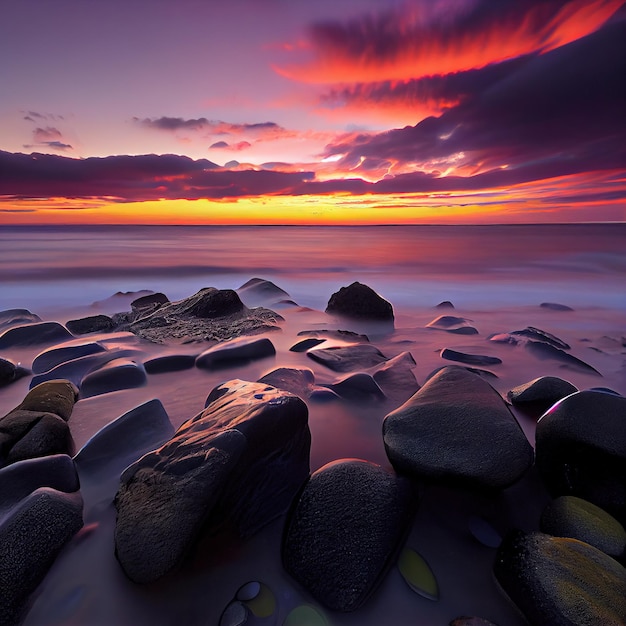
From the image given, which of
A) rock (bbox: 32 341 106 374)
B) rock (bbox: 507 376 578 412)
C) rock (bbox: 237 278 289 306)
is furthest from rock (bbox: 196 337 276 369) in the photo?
rock (bbox: 237 278 289 306)

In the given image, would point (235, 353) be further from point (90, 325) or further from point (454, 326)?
point (454, 326)

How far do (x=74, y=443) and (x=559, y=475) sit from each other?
2.51 meters

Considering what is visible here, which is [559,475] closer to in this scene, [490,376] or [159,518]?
[490,376]

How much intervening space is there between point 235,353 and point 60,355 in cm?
149

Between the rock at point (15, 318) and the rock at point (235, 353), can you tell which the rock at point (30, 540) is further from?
the rock at point (15, 318)

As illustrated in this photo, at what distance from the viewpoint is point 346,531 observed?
150 cm

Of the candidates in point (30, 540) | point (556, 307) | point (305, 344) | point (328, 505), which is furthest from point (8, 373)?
point (556, 307)

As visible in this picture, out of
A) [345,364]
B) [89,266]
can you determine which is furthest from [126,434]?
[89,266]

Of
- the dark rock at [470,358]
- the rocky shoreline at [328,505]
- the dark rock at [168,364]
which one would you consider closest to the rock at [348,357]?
the dark rock at [470,358]

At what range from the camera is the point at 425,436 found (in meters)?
1.87

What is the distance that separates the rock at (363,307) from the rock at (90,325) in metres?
2.84

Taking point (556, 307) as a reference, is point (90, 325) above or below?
above

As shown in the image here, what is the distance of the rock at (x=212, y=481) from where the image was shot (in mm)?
1388

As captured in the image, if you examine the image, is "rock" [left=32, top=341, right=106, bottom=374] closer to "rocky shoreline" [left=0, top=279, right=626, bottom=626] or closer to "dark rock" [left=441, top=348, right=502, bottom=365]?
"rocky shoreline" [left=0, top=279, right=626, bottom=626]
